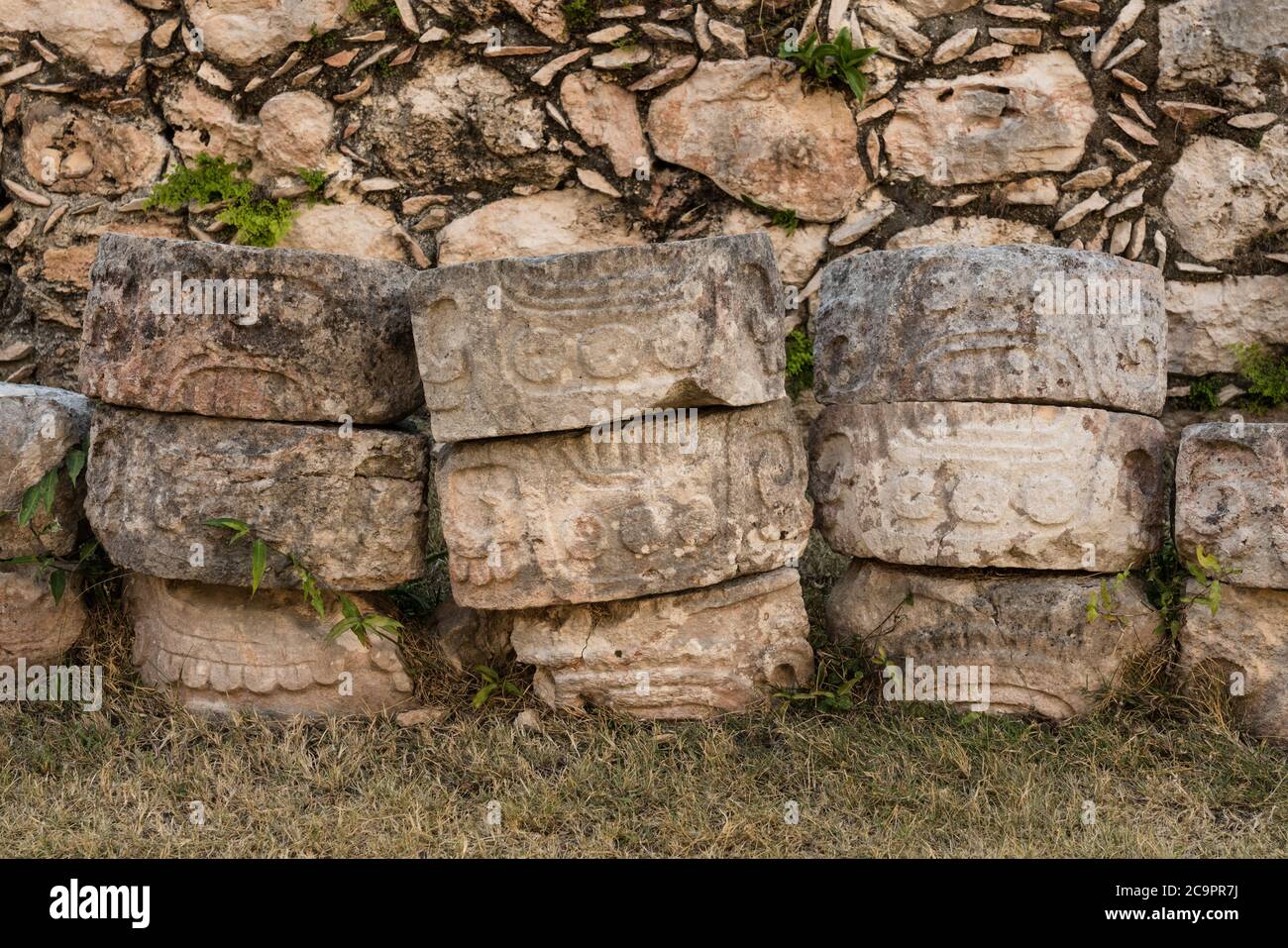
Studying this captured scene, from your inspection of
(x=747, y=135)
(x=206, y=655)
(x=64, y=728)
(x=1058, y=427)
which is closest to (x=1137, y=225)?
(x=747, y=135)

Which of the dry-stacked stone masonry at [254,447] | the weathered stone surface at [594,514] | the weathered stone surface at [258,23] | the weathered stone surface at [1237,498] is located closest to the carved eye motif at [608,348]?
the weathered stone surface at [594,514]

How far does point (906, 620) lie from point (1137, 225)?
2.31 meters

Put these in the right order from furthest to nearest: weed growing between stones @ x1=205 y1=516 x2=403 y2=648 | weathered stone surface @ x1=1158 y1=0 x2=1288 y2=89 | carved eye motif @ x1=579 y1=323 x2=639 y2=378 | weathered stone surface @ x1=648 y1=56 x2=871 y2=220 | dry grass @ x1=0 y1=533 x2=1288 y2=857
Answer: weathered stone surface @ x1=648 y1=56 x2=871 y2=220 → weathered stone surface @ x1=1158 y1=0 x2=1288 y2=89 → weed growing between stones @ x1=205 y1=516 x2=403 y2=648 → carved eye motif @ x1=579 y1=323 x2=639 y2=378 → dry grass @ x1=0 y1=533 x2=1288 y2=857

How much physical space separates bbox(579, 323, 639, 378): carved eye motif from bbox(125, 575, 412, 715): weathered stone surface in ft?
3.41

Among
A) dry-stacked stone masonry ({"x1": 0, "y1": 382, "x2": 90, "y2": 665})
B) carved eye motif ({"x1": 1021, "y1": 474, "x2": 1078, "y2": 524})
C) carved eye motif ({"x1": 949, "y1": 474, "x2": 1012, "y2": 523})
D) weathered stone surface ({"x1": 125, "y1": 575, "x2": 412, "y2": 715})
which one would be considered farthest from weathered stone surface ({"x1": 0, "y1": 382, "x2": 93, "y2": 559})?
carved eye motif ({"x1": 1021, "y1": 474, "x2": 1078, "y2": 524})

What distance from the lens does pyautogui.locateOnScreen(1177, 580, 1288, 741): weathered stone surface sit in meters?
3.29

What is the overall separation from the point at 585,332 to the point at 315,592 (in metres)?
1.00

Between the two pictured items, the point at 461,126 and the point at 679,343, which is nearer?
the point at 679,343

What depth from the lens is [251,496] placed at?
3340 mm

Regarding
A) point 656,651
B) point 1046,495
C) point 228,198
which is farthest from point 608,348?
point 228,198

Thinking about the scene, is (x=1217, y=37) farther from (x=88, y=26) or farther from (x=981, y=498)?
(x=88, y=26)

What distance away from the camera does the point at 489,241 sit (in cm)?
519

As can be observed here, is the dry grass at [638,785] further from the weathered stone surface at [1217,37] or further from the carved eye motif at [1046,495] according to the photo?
the weathered stone surface at [1217,37]

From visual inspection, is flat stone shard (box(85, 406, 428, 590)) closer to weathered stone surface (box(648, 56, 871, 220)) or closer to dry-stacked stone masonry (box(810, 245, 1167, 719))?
dry-stacked stone masonry (box(810, 245, 1167, 719))
